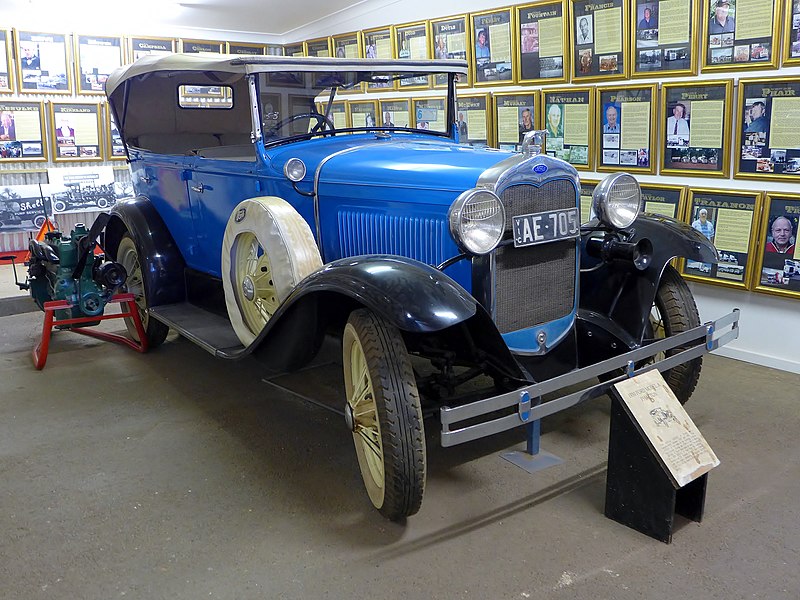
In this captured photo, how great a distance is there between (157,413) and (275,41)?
523 centimetres

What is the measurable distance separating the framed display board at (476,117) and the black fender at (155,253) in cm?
229

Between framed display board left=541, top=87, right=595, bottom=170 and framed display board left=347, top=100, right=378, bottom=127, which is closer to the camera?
framed display board left=541, top=87, right=595, bottom=170

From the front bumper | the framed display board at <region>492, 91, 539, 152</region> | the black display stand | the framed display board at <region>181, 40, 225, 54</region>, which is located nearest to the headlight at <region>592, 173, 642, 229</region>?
the front bumper

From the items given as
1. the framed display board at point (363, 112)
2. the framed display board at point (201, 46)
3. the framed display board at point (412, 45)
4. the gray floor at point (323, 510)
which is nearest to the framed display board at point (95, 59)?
the framed display board at point (201, 46)

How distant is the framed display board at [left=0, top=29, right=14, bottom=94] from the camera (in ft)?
21.4

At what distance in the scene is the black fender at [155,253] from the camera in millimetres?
4367

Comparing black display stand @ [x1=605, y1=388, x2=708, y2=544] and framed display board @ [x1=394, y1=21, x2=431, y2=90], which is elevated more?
framed display board @ [x1=394, y1=21, x2=431, y2=90]

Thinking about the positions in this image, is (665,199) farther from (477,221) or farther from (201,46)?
(201,46)

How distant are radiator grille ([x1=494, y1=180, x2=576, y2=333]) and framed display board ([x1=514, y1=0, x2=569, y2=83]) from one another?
2238 mm

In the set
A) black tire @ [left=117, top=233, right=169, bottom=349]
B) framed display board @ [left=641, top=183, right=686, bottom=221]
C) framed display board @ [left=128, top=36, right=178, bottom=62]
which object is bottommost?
black tire @ [left=117, top=233, right=169, bottom=349]

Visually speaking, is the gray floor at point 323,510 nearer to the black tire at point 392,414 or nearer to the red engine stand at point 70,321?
the black tire at point 392,414

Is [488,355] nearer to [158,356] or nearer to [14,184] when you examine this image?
[158,356]

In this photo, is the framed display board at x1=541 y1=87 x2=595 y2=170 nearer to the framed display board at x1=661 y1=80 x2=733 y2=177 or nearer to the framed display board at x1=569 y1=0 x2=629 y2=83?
the framed display board at x1=569 y1=0 x2=629 y2=83

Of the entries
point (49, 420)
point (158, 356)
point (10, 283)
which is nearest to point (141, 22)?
point (10, 283)
